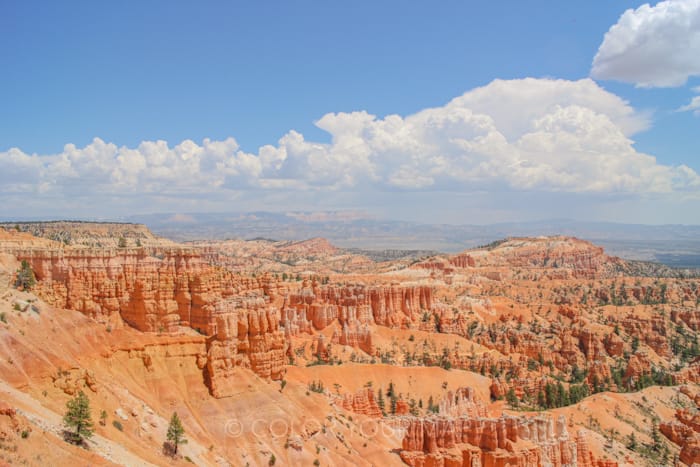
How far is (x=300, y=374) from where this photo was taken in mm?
57562

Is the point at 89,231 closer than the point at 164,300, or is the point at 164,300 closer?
the point at 164,300

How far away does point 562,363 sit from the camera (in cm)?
8731

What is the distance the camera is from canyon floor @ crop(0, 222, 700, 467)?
1346 inches

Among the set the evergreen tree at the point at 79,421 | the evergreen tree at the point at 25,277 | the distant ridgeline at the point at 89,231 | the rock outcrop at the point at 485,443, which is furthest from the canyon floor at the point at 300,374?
the distant ridgeline at the point at 89,231

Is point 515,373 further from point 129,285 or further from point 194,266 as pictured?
point 129,285

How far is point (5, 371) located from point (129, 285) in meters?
22.3

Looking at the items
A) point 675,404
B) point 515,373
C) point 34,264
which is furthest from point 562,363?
point 34,264

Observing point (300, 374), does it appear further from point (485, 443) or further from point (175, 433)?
→ point (175, 433)

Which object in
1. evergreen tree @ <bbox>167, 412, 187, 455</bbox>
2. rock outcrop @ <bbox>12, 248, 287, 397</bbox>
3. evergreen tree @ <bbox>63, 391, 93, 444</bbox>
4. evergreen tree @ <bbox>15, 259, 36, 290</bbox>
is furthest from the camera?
evergreen tree @ <bbox>15, 259, 36, 290</bbox>

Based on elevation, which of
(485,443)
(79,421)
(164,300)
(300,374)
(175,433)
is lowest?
(485,443)

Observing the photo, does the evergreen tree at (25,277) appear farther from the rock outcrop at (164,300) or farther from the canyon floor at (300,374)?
the rock outcrop at (164,300)

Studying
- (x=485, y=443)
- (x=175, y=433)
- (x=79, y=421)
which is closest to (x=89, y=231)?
(x=175, y=433)

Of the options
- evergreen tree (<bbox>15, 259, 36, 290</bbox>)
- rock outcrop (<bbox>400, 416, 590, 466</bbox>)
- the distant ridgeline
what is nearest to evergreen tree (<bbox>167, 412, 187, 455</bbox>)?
rock outcrop (<bbox>400, 416, 590, 466</bbox>)

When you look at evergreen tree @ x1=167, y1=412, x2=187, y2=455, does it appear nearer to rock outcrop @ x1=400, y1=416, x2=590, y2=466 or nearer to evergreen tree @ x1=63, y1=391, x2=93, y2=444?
evergreen tree @ x1=63, y1=391, x2=93, y2=444
